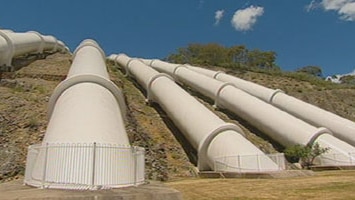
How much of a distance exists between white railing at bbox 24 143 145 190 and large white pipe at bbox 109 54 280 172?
33.5ft

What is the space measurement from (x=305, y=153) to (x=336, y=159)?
76.9 inches

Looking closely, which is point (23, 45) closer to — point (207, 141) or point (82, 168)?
point (207, 141)

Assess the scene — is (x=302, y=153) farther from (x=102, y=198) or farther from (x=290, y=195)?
(x=102, y=198)

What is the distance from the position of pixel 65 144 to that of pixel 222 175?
11.2 m

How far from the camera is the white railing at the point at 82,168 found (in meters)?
9.85

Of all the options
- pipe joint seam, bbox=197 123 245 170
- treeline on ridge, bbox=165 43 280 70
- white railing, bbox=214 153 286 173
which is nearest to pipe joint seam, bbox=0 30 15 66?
pipe joint seam, bbox=197 123 245 170

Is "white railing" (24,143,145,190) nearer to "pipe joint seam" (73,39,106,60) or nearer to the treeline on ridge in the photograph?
"pipe joint seam" (73,39,106,60)

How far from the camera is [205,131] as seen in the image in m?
23.0

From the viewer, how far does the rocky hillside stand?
2020 cm

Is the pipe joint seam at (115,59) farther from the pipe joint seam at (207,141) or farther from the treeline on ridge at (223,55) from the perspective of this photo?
the pipe joint seam at (207,141)

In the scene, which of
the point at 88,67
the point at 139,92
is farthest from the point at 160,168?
the point at 139,92

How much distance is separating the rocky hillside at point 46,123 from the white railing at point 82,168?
27.5 ft

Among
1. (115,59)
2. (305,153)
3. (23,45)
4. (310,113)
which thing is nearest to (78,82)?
(305,153)

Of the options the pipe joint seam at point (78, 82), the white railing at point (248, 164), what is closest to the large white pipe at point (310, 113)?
the white railing at point (248, 164)
